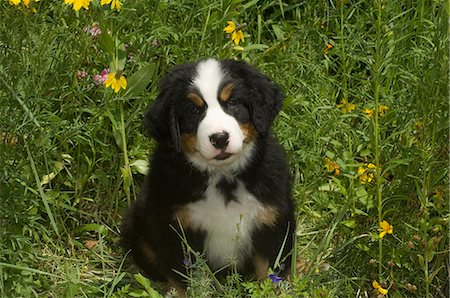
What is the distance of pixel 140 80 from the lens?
14.8 ft

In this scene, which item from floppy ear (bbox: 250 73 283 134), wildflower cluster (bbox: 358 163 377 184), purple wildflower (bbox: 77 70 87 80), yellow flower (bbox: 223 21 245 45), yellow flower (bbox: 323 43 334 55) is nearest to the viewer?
floppy ear (bbox: 250 73 283 134)

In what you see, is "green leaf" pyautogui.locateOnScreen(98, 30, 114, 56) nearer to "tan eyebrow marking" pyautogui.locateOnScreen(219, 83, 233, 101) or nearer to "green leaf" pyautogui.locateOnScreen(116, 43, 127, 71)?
"green leaf" pyautogui.locateOnScreen(116, 43, 127, 71)

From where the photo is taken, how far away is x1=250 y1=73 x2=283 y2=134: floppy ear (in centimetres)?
407

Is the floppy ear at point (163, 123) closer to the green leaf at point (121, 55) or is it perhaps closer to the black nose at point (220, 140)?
the black nose at point (220, 140)

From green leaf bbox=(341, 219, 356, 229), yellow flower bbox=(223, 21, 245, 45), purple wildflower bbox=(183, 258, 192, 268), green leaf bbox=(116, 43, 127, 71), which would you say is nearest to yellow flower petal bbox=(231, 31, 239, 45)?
yellow flower bbox=(223, 21, 245, 45)

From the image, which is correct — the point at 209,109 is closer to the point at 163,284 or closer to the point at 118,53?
the point at 118,53

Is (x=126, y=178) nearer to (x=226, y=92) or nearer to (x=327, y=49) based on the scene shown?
(x=226, y=92)

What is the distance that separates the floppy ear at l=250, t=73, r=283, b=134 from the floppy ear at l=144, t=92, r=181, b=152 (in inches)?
13.0

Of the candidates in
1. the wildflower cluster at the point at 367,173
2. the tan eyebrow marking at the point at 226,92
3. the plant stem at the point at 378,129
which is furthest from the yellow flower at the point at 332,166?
the tan eyebrow marking at the point at 226,92

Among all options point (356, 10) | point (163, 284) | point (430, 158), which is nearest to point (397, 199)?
point (430, 158)

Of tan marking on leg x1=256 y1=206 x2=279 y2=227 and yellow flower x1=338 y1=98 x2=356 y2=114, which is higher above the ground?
yellow flower x1=338 y1=98 x2=356 y2=114

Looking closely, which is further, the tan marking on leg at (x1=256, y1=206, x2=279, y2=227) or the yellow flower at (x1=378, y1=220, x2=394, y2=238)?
the tan marking on leg at (x1=256, y1=206, x2=279, y2=227)

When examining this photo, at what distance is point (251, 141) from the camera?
4.15 meters

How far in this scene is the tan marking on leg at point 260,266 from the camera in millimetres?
4328
